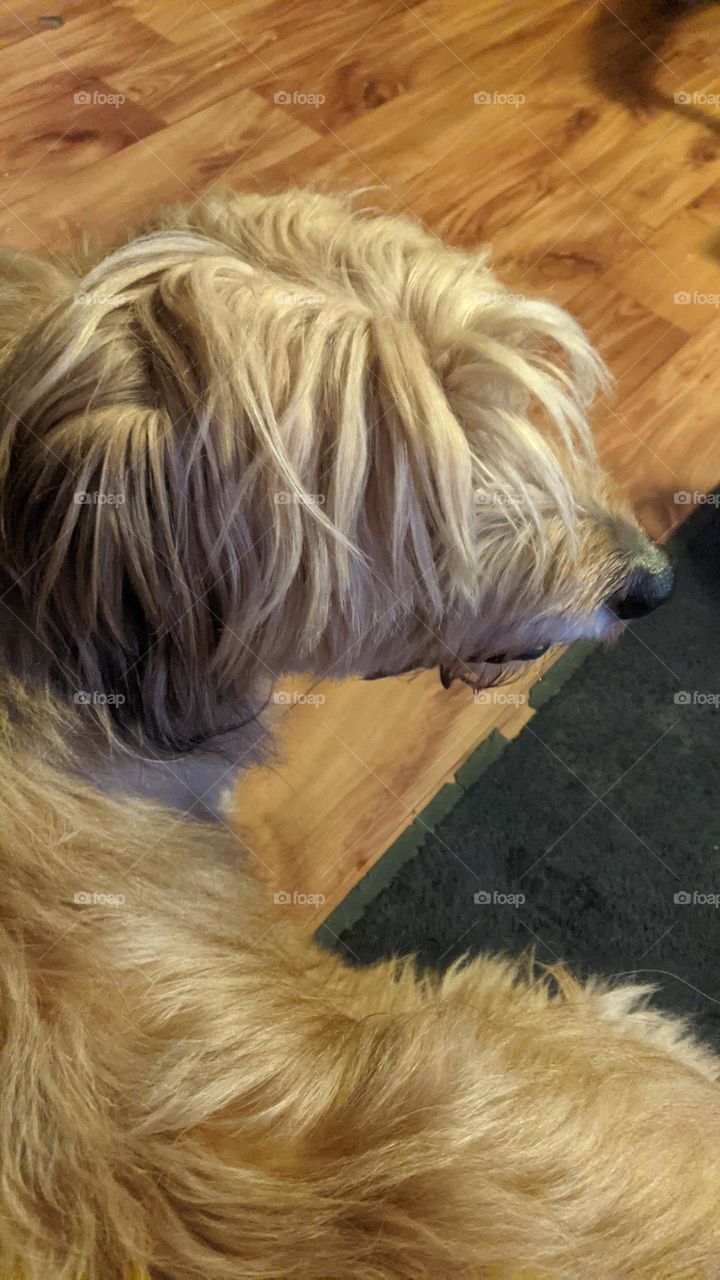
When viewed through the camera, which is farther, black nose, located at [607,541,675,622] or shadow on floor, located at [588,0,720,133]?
shadow on floor, located at [588,0,720,133]

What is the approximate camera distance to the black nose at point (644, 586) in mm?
1115

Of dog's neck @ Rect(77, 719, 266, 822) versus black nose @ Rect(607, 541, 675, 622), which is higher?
black nose @ Rect(607, 541, 675, 622)

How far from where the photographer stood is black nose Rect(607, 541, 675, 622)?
1115 mm

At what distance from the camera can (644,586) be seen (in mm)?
1129

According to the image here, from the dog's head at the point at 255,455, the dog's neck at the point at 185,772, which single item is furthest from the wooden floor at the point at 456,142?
the dog's head at the point at 255,455

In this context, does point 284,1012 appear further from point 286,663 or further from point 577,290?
point 577,290

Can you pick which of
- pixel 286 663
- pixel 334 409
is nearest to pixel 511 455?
pixel 334 409

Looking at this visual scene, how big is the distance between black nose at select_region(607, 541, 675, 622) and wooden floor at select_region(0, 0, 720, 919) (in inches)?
17.5

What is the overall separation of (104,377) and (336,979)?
640 mm

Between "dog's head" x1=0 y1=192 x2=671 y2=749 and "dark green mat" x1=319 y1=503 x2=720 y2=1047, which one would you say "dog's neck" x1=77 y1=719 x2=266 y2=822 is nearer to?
"dog's head" x1=0 y1=192 x2=671 y2=749

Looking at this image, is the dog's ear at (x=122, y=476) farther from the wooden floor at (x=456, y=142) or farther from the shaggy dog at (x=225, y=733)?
the wooden floor at (x=456, y=142)

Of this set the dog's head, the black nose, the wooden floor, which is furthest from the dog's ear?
the wooden floor

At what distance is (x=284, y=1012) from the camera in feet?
2.80

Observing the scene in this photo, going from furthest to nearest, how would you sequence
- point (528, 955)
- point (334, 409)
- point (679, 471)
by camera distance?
point (679, 471) → point (528, 955) → point (334, 409)
